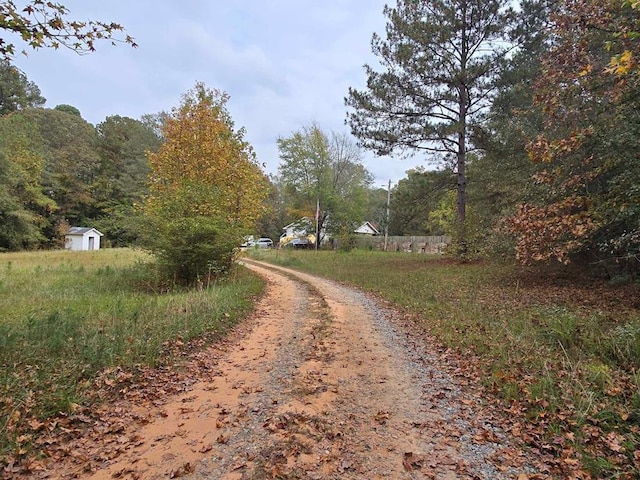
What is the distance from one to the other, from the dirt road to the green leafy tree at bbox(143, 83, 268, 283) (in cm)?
587

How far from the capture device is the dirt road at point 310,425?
288cm

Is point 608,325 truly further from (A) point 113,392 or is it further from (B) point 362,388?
(A) point 113,392

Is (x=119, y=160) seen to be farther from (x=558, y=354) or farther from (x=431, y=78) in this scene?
(x=558, y=354)

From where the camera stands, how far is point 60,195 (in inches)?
1480

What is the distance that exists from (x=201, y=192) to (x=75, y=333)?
23.5ft

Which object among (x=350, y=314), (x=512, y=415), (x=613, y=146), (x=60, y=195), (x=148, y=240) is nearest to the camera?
(x=512, y=415)

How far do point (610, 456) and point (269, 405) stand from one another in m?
3.02

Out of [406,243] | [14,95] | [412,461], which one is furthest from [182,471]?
[14,95]

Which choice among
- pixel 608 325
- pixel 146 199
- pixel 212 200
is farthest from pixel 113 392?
pixel 146 199

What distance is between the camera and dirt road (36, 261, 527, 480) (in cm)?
288

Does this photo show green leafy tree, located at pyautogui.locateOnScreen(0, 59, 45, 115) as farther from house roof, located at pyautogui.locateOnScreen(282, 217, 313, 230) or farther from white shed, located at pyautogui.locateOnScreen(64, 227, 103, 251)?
house roof, located at pyautogui.locateOnScreen(282, 217, 313, 230)

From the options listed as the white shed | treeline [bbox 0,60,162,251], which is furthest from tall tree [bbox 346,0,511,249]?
the white shed

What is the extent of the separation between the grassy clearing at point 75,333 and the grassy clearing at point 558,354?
4.28 meters

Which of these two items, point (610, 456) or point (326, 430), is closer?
point (610, 456)
